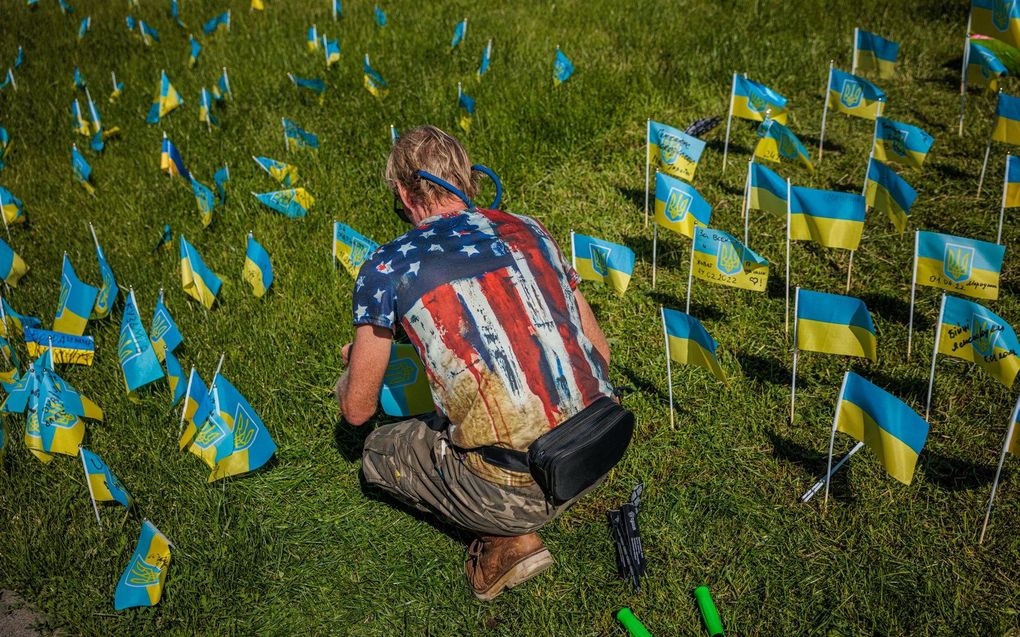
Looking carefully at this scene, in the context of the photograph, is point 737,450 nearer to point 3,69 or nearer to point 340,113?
point 340,113

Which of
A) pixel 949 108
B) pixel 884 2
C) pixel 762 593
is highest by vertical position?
pixel 884 2

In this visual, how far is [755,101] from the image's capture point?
4.48 meters

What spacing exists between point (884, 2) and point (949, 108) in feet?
5.95

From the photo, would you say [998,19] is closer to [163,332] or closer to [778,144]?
[778,144]

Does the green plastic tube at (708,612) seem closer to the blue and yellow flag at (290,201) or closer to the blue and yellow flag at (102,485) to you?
the blue and yellow flag at (102,485)

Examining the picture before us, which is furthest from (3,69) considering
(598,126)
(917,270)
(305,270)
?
(917,270)

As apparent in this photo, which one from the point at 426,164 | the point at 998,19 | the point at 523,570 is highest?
the point at 426,164

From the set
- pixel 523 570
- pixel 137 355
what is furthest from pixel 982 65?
pixel 137 355

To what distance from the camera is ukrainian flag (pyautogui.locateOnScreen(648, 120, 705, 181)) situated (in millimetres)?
4012

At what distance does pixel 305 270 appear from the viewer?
4.32m

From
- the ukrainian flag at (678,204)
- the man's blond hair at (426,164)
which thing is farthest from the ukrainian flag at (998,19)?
the man's blond hair at (426,164)

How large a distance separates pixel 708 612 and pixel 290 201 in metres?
3.25

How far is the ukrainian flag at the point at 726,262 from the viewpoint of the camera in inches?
127

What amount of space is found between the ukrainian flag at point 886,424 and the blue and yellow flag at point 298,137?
12.9 ft
